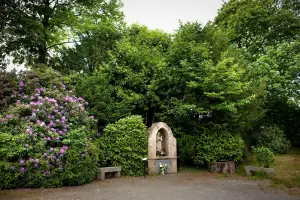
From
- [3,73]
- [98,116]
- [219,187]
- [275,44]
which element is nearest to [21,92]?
[3,73]

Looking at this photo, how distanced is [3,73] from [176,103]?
8.57 metres

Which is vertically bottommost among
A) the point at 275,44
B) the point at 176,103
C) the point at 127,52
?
the point at 176,103

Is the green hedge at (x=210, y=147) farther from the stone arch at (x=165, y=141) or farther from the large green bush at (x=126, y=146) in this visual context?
the large green bush at (x=126, y=146)

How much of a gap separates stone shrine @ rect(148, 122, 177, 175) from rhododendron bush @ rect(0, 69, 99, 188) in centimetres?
279

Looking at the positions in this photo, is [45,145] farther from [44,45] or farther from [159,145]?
[44,45]

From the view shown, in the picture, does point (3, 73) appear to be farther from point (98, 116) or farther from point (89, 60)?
point (89, 60)

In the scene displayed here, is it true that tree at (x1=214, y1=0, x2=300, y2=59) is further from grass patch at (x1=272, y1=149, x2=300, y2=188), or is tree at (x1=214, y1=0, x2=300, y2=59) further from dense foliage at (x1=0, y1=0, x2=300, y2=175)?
grass patch at (x1=272, y1=149, x2=300, y2=188)

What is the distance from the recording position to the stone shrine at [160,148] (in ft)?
38.2

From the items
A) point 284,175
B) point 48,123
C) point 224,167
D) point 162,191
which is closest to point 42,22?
point 48,123

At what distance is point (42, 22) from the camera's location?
52.2 ft

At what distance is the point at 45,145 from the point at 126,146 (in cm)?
354

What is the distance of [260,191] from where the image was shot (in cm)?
792

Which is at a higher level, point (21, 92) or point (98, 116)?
point (21, 92)

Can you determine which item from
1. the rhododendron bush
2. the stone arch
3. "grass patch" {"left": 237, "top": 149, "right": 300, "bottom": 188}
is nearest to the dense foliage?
the stone arch
